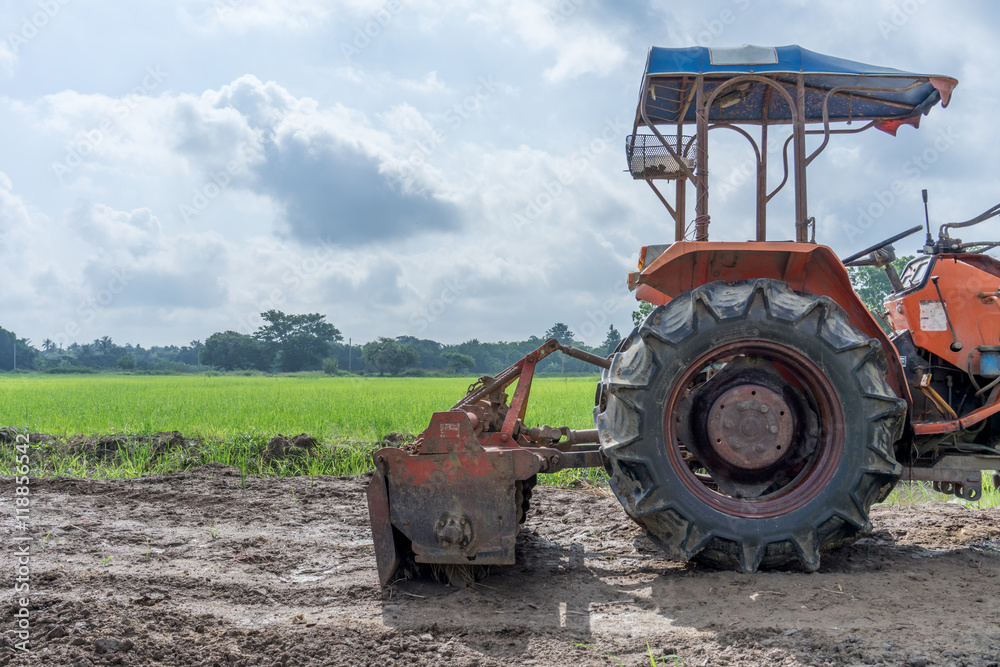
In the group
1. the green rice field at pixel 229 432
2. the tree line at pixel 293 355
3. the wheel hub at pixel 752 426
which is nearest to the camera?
the wheel hub at pixel 752 426

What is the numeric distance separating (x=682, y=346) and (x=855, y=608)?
1.30m

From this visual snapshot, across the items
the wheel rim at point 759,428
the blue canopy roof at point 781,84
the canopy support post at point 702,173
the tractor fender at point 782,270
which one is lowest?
the wheel rim at point 759,428

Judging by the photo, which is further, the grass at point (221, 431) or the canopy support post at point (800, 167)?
the grass at point (221, 431)

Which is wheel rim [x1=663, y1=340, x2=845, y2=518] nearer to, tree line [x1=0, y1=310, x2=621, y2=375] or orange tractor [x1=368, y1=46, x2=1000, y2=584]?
orange tractor [x1=368, y1=46, x2=1000, y2=584]

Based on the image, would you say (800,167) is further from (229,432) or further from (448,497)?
(229,432)

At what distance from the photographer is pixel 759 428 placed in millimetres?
3371

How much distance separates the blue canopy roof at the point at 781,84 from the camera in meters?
3.70

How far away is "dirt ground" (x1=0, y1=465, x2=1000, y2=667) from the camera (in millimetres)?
2490

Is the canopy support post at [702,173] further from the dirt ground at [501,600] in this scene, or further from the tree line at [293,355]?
the tree line at [293,355]

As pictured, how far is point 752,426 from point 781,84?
2135 millimetres

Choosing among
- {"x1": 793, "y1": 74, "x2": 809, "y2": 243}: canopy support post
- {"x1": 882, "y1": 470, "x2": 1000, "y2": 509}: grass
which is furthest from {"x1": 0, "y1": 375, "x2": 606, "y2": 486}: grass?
{"x1": 793, "y1": 74, "x2": 809, "y2": 243}: canopy support post

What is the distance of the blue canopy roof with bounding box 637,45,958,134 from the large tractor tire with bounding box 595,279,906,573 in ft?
4.17

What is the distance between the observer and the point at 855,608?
284 cm

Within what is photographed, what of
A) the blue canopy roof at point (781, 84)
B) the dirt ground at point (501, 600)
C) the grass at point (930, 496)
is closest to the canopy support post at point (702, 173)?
the blue canopy roof at point (781, 84)
